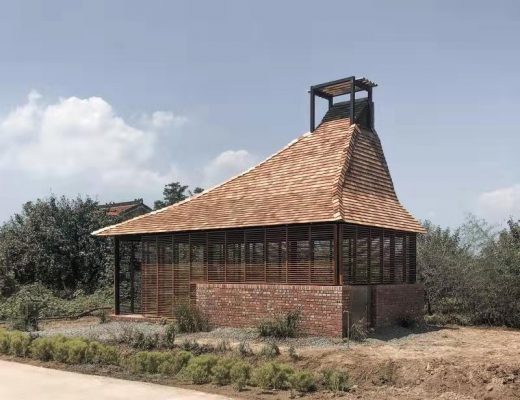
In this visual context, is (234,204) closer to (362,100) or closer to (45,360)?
(362,100)

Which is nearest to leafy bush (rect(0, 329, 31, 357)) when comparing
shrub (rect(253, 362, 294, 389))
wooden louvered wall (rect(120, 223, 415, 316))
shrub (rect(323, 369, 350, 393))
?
wooden louvered wall (rect(120, 223, 415, 316))

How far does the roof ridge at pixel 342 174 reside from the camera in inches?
621

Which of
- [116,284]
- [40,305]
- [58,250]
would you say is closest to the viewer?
[40,305]

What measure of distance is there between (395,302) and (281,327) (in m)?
4.49

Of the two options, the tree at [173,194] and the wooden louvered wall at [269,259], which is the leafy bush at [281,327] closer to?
the wooden louvered wall at [269,259]

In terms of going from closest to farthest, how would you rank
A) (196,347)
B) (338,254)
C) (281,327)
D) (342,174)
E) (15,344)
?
1. (196,347)
2. (15,344)
3. (281,327)
4. (338,254)
5. (342,174)

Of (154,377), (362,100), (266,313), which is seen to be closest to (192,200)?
(266,313)

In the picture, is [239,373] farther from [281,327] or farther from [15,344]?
[15,344]

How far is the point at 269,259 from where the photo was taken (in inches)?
683

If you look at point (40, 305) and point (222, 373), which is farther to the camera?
point (40, 305)

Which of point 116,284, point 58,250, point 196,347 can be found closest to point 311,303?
point 196,347

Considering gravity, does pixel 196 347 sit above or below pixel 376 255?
below

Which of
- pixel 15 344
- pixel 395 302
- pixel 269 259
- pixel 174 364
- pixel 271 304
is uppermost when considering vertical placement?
pixel 269 259

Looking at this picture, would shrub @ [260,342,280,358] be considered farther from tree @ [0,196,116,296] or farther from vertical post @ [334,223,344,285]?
tree @ [0,196,116,296]
